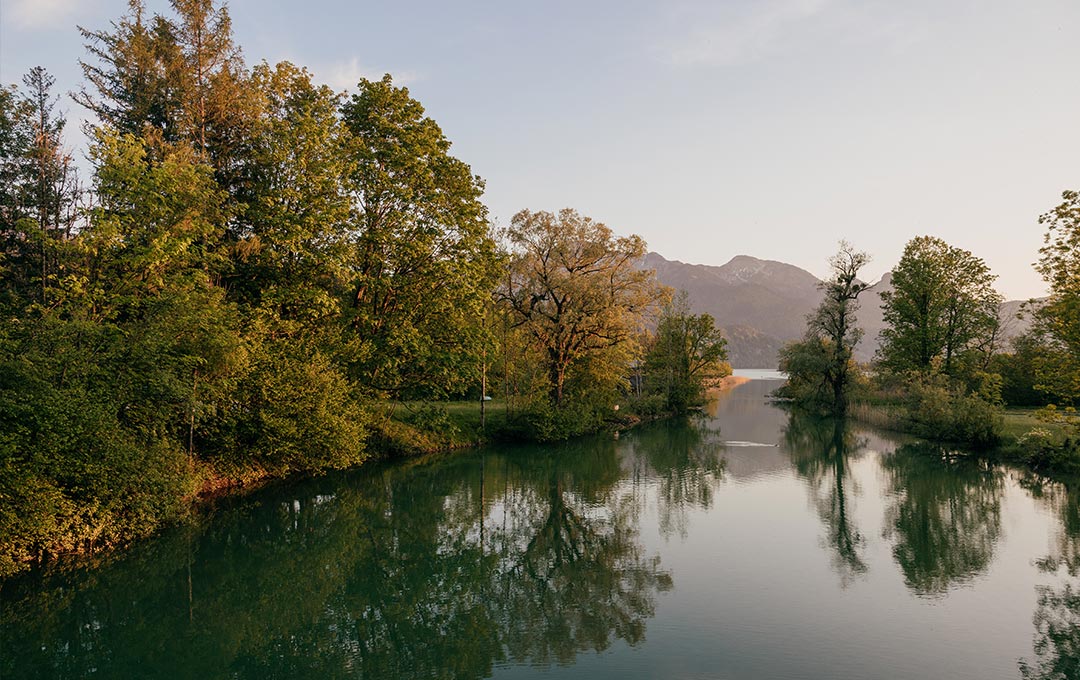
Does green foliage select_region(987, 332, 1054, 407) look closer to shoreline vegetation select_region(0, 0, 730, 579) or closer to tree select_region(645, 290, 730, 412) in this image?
tree select_region(645, 290, 730, 412)

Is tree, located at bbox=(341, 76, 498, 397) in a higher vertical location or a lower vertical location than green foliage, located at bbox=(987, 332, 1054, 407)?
higher

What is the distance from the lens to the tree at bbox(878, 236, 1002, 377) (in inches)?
2134

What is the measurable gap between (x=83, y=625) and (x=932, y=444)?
43.9 meters

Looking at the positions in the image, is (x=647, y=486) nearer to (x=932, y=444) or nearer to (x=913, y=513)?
(x=913, y=513)

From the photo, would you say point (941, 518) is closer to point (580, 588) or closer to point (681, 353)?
point (580, 588)

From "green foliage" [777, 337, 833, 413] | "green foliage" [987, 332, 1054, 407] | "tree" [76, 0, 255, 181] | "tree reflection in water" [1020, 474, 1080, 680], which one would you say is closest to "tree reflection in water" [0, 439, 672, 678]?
"tree reflection in water" [1020, 474, 1080, 680]

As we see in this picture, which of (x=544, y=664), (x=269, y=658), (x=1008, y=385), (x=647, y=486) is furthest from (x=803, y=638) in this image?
(x=1008, y=385)

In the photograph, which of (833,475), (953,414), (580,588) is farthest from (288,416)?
(953,414)

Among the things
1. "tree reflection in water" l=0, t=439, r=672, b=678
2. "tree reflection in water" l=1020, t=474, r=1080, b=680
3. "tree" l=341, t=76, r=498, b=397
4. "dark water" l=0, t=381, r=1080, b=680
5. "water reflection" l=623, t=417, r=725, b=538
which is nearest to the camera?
"tree reflection in water" l=1020, t=474, r=1080, b=680

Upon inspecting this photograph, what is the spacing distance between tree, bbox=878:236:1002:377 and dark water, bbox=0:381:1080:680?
28.8 meters

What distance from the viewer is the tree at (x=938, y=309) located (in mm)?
54194

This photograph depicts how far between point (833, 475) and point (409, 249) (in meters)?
23.8

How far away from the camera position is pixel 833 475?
104ft

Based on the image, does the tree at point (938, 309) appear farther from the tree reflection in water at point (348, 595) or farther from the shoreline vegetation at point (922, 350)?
the tree reflection in water at point (348, 595)
